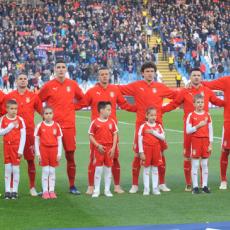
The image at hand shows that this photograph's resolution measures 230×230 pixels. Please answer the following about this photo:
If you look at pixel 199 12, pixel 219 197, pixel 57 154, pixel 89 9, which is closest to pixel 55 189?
pixel 57 154

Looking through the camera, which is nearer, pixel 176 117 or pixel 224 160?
pixel 224 160

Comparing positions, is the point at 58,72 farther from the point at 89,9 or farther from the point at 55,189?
the point at 89,9

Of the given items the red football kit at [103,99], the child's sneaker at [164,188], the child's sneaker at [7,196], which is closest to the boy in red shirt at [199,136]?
the child's sneaker at [164,188]

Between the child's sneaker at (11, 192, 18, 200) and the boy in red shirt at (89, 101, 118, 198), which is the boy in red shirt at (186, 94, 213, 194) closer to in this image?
the boy in red shirt at (89, 101, 118, 198)

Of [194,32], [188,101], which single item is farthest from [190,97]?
[194,32]

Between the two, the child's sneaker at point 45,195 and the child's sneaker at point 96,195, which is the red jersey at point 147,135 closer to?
the child's sneaker at point 96,195

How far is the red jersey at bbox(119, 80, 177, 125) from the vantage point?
11.8m

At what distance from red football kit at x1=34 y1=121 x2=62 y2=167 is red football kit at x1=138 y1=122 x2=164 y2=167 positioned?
4.22 feet

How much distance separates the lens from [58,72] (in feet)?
38.1

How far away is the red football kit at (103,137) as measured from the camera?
11.4 metres

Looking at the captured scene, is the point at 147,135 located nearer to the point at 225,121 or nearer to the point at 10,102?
the point at 225,121

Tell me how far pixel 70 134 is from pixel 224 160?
260 centimetres

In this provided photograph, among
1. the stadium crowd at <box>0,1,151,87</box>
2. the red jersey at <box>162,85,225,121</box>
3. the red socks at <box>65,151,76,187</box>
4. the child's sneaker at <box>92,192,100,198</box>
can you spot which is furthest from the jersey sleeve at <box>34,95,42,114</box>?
the stadium crowd at <box>0,1,151,87</box>

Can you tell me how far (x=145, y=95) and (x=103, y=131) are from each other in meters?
0.95
